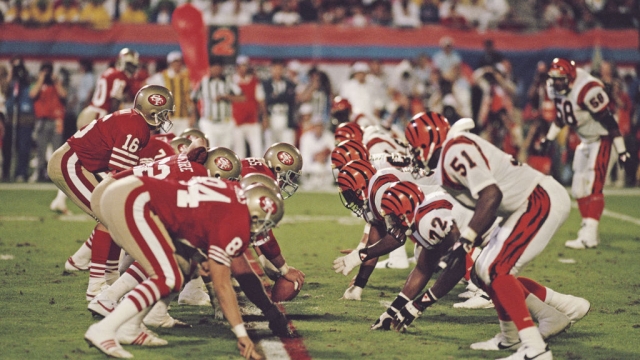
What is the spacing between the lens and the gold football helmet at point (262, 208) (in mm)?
5047

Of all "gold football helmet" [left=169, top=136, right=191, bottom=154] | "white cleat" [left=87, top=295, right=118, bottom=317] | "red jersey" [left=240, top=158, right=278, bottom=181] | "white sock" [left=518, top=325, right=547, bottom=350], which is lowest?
"white cleat" [left=87, top=295, right=118, bottom=317]

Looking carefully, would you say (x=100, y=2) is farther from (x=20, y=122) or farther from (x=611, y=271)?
(x=611, y=271)

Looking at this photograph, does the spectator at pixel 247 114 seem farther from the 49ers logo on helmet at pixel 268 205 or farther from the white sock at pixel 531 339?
the white sock at pixel 531 339

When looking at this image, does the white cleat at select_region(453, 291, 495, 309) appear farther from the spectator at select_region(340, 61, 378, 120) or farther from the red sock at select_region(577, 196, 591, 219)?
the spectator at select_region(340, 61, 378, 120)

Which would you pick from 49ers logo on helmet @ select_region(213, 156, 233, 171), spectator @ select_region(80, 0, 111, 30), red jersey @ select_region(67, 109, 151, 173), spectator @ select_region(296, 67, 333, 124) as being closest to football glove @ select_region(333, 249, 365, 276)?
49ers logo on helmet @ select_region(213, 156, 233, 171)

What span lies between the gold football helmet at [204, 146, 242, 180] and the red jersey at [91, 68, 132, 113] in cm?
451

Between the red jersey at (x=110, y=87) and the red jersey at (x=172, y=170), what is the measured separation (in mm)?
4460

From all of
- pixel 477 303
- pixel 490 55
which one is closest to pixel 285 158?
pixel 477 303

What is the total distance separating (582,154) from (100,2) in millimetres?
10682

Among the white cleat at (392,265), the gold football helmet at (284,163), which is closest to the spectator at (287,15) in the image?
the white cleat at (392,265)

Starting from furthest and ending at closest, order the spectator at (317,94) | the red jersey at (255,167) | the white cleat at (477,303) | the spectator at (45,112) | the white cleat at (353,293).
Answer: the spectator at (317,94) → the spectator at (45,112) → the white cleat at (353,293) → the white cleat at (477,303) → the red jersey at (255,167)

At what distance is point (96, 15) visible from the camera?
17.0 m

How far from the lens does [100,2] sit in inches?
675

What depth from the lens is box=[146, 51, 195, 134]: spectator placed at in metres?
13.8
